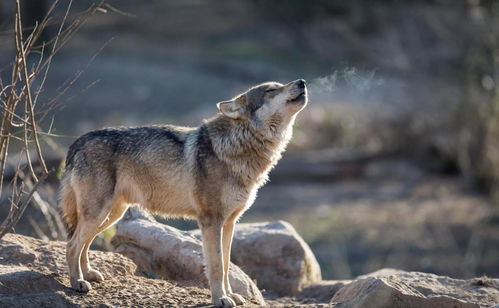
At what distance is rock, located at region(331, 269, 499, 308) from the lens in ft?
23.6

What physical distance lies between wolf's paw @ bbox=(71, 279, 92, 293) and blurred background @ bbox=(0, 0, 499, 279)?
2.38 meters

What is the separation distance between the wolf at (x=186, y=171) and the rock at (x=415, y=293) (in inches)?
45.0

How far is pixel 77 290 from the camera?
7.62 metres

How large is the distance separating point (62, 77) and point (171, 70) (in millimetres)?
3354

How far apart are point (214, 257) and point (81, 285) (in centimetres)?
121

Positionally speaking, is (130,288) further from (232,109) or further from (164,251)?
(232,109)

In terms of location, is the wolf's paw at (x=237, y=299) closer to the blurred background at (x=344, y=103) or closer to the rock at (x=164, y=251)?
the rock at (x=164, y=251)

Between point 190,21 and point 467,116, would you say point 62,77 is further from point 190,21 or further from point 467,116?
point 467,116

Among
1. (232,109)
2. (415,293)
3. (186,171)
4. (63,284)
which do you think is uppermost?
(232,109)

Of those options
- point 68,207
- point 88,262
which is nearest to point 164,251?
point 88,262

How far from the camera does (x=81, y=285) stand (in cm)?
761

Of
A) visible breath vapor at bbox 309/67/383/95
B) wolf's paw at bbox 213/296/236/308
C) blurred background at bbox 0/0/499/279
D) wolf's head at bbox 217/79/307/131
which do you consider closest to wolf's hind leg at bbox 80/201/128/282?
wolf's paw at bbox 213/296/236/308

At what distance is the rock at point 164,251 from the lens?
8883 mm

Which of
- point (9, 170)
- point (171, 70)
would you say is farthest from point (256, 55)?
point (9, 170)
